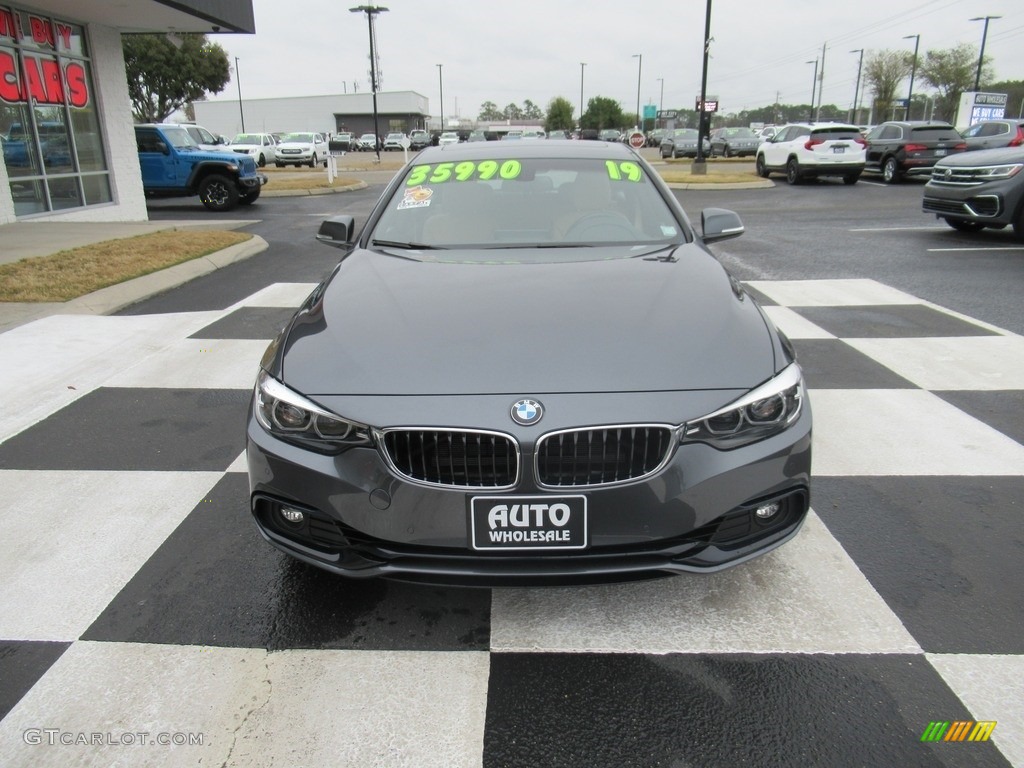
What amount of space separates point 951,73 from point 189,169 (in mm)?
68285

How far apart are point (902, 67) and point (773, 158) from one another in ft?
196

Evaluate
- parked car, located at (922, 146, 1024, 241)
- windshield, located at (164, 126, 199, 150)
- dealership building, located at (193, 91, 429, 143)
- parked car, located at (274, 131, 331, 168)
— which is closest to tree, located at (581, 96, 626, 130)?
dealership building, located at (193, 91, 429, 143)

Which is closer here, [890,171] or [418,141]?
[890,171]

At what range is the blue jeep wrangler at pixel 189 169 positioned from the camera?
16016 millimetres

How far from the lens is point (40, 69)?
1233cm

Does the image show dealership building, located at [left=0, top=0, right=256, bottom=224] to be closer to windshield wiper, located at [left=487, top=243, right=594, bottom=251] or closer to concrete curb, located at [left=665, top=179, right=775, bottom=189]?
concrete curb, located at [left=665, top=179, right=775, bottom=189]

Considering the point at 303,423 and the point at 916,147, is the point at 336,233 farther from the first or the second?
the point at 916,147

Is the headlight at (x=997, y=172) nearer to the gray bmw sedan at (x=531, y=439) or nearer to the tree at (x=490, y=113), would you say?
the gray bmw sedan at (x=531, y=439)

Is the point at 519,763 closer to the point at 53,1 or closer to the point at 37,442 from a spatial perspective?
the point at 37,442

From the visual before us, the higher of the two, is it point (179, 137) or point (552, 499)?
point (179, 137)

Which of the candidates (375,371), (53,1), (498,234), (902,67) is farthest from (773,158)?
(902,67)

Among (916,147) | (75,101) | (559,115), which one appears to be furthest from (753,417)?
(559,115)

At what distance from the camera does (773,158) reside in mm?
21828

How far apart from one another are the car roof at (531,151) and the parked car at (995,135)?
1858 cm
